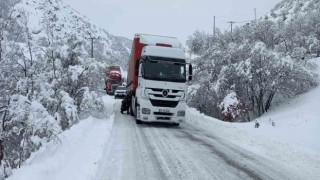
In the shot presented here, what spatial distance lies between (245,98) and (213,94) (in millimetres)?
3589

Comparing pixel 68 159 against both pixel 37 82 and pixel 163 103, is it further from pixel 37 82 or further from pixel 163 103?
pixel 163 103

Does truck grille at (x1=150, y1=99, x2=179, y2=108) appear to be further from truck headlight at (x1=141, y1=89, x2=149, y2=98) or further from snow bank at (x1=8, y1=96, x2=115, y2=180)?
snow bank at (x1=8, y1=96, x2=115, y2=180)

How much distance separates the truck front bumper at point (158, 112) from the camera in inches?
627

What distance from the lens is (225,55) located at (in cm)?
2922

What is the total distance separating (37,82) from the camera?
47.1 feet

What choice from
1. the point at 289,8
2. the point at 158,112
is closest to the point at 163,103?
the point at 158,112

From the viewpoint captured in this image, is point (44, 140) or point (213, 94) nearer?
point (44, 140)

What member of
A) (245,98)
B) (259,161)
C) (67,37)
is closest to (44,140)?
(259,161)

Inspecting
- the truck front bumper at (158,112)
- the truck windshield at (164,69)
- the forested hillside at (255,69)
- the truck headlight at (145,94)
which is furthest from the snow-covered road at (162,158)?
the forested hillside at (255,69)

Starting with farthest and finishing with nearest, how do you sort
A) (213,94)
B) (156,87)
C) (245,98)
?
1. (213,94)
2. (245,98)
3. (156,87)

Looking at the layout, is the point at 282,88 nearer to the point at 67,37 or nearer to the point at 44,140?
the point at 67,37

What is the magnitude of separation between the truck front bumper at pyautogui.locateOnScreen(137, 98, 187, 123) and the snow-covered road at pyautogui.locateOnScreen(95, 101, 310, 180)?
241 cm

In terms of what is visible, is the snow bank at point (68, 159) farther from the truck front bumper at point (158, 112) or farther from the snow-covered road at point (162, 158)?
the truck front bumper at point (158, 112)

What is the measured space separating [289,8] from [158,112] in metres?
51.1
